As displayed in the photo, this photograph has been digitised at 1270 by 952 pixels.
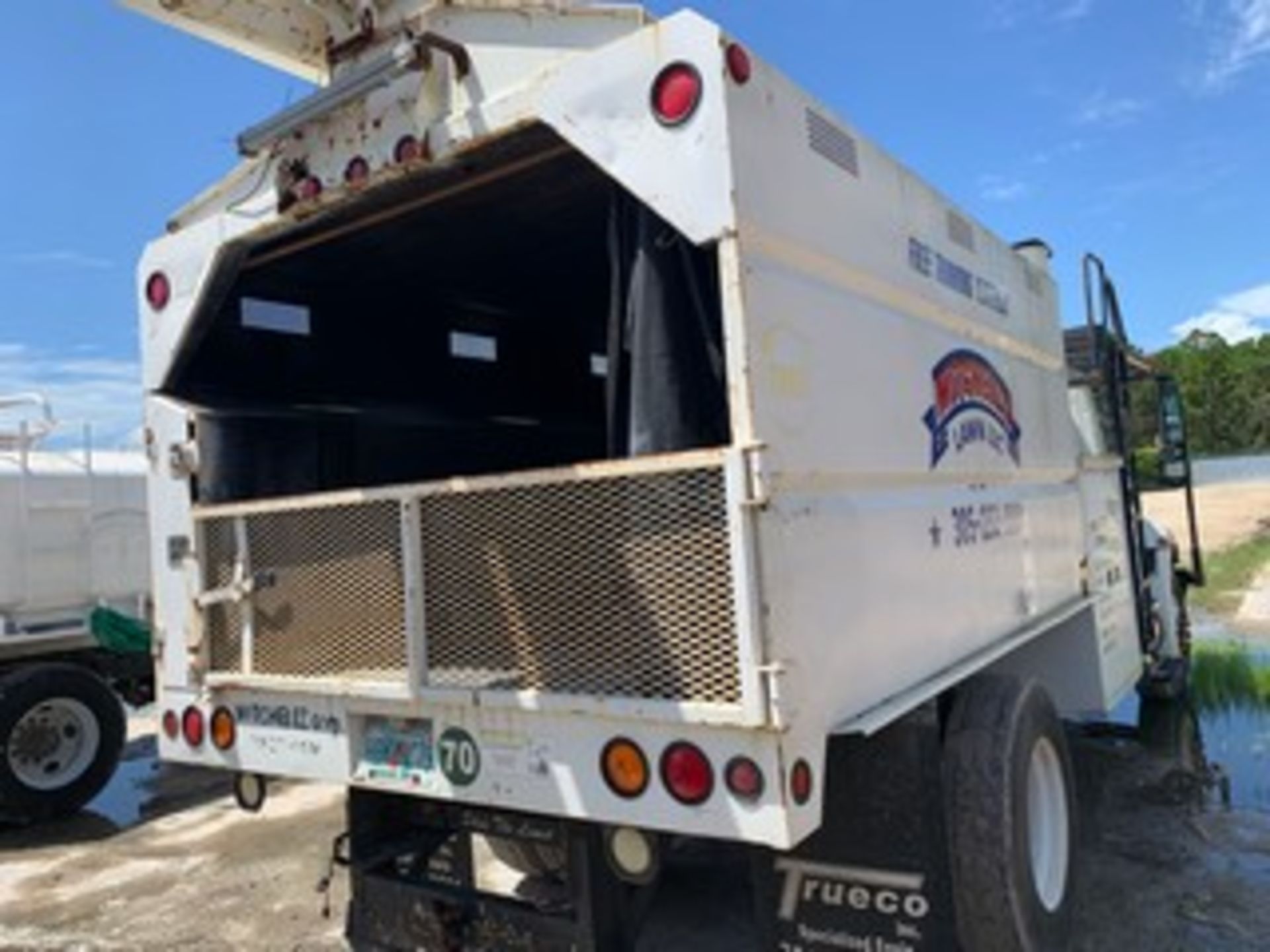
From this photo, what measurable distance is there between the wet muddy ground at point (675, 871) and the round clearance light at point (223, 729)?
1.52 metres

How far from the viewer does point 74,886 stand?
6.19m

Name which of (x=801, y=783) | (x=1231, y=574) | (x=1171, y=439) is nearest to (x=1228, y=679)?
(x=1171, y=439)

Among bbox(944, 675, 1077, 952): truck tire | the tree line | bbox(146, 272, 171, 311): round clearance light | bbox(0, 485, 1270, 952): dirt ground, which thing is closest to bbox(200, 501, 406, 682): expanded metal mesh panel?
bbox(146, 272, 171, 311): round clearance light

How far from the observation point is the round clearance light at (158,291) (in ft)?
13.3

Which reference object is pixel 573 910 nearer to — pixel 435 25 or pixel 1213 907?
pixel 435 25

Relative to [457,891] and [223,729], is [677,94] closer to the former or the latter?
[457,891]

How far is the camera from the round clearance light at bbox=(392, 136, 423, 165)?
10.9ft

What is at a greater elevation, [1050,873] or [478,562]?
[478,562]

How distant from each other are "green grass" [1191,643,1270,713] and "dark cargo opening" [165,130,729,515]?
17.7 ft

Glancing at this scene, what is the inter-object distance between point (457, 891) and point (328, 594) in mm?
1054

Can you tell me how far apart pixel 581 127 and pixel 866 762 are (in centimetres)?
196

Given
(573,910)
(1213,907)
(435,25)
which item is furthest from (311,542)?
(1213,907)

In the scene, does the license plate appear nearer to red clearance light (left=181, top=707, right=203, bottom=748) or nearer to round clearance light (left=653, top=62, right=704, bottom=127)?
red clearance light (left=181, top=707, right=203, bottom=748)

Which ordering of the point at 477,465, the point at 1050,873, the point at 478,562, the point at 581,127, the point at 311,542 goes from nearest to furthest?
the point at 581,127, the point at 478,562, the point at 311,542, the point at 1050,873, the point at 477,465
